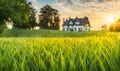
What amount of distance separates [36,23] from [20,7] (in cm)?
5983

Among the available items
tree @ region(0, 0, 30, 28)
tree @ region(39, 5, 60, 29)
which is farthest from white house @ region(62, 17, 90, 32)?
tree @ region(0, 0, 30, 28)

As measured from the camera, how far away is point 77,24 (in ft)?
471

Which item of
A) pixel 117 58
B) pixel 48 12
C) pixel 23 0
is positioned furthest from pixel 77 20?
pixel 117 58

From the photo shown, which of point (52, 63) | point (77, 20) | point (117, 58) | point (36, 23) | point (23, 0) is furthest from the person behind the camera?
point (77, 20)

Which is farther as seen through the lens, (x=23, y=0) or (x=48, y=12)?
(x=48, y=12)

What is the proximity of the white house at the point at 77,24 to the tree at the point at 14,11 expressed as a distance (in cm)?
8189

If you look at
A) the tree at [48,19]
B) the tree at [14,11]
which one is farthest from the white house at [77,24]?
the tree at [14,11]

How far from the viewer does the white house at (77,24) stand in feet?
469

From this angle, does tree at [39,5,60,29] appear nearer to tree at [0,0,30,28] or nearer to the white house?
the white house

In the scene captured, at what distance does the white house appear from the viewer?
469ft

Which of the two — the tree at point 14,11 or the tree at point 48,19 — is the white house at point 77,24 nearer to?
the tree at point 48,19

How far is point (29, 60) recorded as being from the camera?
4.89 metres

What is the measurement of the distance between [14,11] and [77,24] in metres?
86.1

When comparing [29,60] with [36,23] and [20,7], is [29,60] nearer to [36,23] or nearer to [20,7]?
[20,7]
